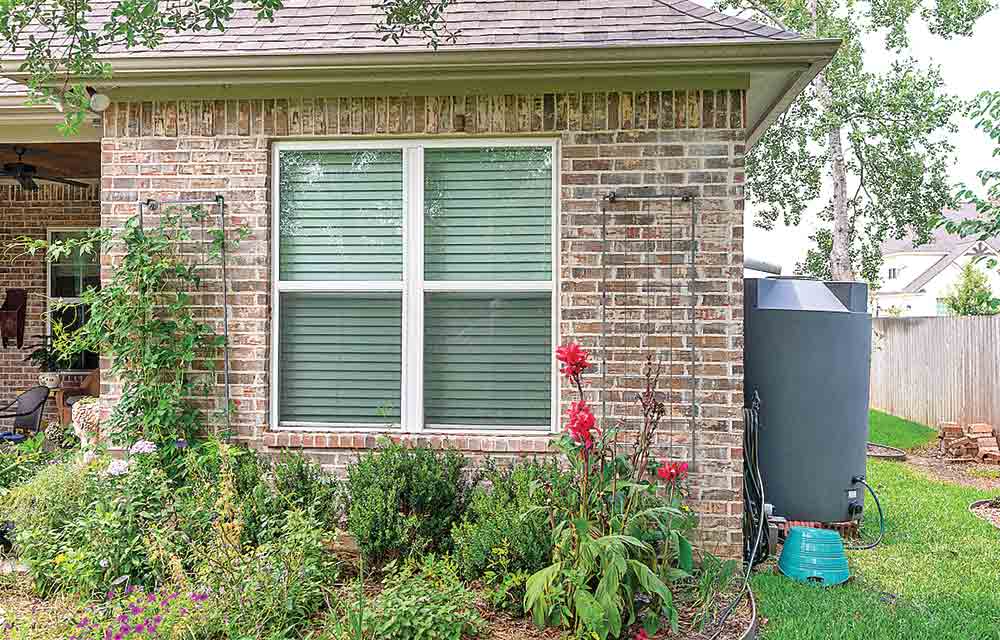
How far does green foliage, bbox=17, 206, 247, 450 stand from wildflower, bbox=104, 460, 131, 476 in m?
0.15

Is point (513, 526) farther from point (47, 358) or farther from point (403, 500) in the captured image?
point (47, 358)

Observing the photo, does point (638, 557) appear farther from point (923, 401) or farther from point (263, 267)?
point (923, 401)

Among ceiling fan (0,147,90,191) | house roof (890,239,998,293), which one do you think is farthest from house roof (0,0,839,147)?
house roof (890,239,998,293)

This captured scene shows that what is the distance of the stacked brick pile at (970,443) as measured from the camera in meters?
10.5

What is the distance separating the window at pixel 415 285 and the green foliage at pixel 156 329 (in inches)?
19.9

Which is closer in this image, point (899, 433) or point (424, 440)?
point (424, 440)

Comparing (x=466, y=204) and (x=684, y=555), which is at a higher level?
(x=466, y=204)

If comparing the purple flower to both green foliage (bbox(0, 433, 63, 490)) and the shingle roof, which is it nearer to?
green foliage (bbox(0, 433, 63, 490))

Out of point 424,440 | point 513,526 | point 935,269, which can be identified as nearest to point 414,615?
point 513,526

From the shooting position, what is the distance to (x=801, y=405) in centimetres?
648

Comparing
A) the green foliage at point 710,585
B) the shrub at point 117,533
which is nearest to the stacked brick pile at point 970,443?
the green foliage at point 710,585

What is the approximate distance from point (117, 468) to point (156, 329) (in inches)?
35.2

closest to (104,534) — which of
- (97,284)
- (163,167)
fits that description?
(163,167)

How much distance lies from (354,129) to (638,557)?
318cm
